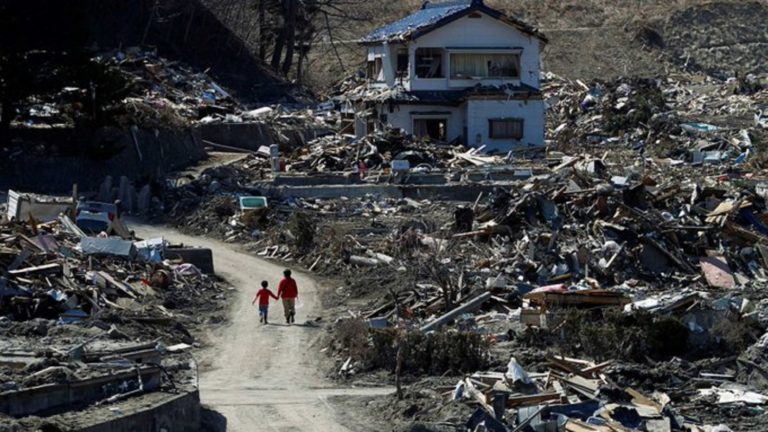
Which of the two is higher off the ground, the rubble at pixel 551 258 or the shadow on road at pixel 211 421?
the rubble at pixel 551 258

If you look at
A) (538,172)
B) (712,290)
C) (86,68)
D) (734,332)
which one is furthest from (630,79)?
(734,332)

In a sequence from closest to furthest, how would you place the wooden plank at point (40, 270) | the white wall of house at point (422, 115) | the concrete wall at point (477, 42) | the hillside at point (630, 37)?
the wooden plank at point (40, 270)
the white wall of house at point (422, 115)
the concrete wall at point (477, 42)
the hillside at point (630, 37)

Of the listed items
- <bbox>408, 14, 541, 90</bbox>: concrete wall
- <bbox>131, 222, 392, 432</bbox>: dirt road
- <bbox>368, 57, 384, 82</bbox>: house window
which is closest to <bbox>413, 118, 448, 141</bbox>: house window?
<bbox>408, 14, 541, 90</bbox>: concrete wall

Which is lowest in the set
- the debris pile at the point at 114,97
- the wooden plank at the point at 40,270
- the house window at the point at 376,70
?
the wooden plank at the point at 40,270

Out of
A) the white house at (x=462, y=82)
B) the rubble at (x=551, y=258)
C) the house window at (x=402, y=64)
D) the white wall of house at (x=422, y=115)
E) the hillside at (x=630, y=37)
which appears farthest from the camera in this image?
the hillside at (x=630, y=37)

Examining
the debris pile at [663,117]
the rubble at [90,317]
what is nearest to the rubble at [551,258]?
the debris pile at [663,117]

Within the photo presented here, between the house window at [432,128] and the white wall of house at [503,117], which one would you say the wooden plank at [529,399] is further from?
the house window at [432,128]

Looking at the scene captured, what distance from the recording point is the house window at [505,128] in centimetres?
4212

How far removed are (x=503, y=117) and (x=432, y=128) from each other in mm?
2179

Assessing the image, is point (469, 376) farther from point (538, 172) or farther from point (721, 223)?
point (538, 172)

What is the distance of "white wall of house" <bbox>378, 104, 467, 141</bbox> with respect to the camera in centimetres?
4256

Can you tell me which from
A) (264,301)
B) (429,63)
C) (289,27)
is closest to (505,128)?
(429,63)

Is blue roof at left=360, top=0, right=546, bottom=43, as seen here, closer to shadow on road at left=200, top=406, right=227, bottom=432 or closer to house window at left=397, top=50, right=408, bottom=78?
house window at left=397, top=50, right=408, bottom=78

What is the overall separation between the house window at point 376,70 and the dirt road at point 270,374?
65.6 feet
